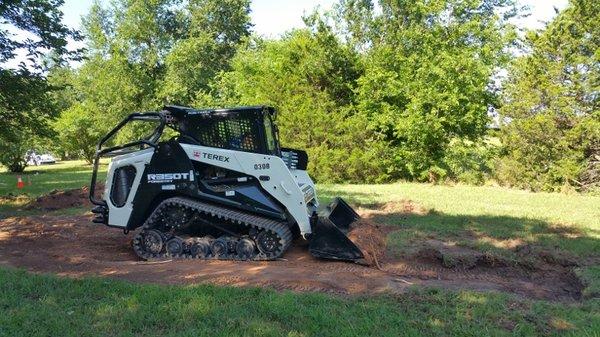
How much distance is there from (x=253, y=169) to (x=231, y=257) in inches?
51.9

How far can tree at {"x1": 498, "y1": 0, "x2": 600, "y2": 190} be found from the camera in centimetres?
1883

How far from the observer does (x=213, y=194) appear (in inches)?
292

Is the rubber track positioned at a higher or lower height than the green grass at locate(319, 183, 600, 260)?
higher

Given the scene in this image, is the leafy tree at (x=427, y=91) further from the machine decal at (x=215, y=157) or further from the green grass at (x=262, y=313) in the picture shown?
the green grass at (x=262, y=313)

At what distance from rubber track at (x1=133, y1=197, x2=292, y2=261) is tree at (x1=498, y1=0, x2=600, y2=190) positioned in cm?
1529

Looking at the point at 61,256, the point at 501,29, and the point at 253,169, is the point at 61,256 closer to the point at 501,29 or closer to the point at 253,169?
the point at 253,169

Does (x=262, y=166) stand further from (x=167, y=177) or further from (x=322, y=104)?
(x=322, y=104)

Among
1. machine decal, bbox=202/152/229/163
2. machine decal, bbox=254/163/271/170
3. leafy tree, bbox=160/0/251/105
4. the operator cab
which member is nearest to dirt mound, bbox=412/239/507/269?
machine decal, bbox=254/163/271/170

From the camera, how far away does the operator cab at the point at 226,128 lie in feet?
24.7

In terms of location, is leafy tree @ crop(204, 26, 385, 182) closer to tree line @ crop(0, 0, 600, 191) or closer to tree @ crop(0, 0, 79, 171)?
tree line @ crop(0, 0, 600, 191)

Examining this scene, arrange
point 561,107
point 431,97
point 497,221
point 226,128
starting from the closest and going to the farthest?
1. point 226,128
2. point 497,221
3. point 561,107
4. point 431,97

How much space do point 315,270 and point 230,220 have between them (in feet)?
5.13

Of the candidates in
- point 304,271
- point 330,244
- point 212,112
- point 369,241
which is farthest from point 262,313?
point 212,112

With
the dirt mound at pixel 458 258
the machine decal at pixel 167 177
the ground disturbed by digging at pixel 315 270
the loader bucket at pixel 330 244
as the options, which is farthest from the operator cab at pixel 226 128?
the dirt mound at pixel 458 258
